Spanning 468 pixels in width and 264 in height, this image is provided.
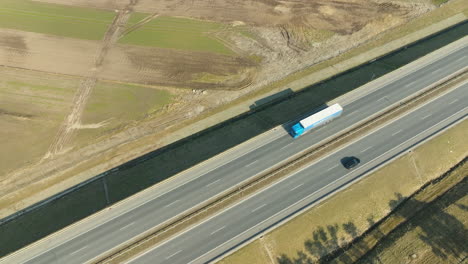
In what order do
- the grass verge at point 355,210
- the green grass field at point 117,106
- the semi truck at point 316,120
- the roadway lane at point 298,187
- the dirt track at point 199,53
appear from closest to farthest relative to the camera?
1. the roadway lane at point 298,187
2. the grass verge at point 355,210
3. the semi truck at point 316,120
4. the green grass field at point 117,106
5. the dirt track at point 199,53

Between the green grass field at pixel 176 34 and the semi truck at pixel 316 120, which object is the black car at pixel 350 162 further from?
the green grass field at pixel 176 34

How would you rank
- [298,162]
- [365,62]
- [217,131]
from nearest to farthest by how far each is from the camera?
1. [298,162]
2. [217,131]
3. [365,62]

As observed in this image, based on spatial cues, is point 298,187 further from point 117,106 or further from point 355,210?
point 117,106

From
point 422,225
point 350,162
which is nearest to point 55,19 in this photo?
point 350,162

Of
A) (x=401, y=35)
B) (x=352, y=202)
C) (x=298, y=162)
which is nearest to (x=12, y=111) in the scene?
(x=298, y=162)

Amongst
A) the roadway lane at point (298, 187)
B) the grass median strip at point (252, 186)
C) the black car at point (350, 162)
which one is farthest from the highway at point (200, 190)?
the black car at point (350, 162)

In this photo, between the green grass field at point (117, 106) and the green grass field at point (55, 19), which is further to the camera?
the green grass field at point (55, 19)

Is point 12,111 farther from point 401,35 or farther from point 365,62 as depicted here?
point 401,35
